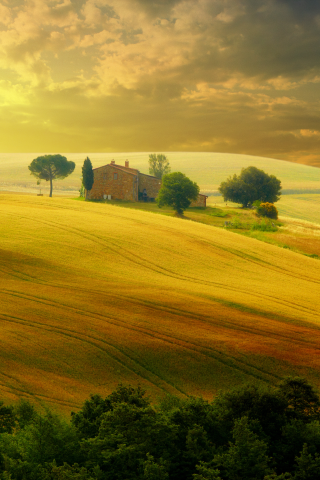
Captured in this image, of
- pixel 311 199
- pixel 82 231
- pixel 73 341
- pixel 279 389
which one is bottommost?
pixel 73 341

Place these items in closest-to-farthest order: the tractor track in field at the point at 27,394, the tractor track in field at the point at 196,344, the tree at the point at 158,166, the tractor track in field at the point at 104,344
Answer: the tractor track in field at the point at 27,394 → the tractor track in field at the point at 104,344 → the tractor track in field at the point at 196,344 → the tree at the point at 158,166

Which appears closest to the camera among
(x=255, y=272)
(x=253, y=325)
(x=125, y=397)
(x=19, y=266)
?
(x=125, y=397)

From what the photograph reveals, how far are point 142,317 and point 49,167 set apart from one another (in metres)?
87.5

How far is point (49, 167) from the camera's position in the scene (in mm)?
99188

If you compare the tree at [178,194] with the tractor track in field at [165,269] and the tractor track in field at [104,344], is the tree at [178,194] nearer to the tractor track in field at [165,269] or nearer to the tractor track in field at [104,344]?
the tractor track in field at [165,269]

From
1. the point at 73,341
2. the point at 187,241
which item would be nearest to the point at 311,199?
the point at 187,241

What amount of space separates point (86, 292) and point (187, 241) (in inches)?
636

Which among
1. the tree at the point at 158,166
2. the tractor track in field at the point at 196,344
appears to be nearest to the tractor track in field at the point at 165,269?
the tractor track in field at the point at 196,344

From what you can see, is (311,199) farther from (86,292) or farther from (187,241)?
(86,292)

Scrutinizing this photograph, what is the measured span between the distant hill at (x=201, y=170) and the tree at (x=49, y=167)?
14.6 m

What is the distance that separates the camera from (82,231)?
34219 millimetres

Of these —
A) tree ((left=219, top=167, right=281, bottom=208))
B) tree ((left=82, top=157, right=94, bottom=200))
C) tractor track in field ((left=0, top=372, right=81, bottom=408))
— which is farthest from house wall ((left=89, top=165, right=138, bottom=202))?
tractor track in field ((left=0, top=372, right=81, bottom=408))

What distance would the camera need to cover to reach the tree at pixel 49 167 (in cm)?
9856

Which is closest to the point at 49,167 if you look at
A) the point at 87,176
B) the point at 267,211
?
the point at 87,176
